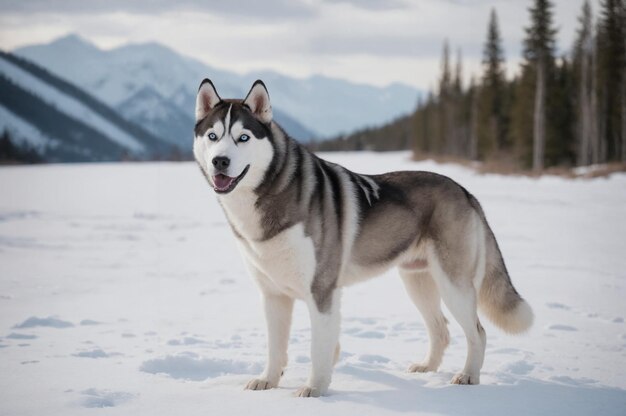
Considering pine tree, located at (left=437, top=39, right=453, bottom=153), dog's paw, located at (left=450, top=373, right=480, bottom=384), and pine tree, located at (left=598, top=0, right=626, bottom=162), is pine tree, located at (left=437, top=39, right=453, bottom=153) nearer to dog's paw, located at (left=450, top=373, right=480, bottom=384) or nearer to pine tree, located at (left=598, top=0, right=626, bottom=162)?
pine tree, located at (left=598, top=0, right=626, bottom=162)

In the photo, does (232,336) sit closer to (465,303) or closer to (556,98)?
(465,303)

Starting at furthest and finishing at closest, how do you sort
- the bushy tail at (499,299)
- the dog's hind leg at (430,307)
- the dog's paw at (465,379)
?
1. the dog's hind leg at (430,307)
2. the bushy tail at (499,299)
3. the dog's paw at (465,379)

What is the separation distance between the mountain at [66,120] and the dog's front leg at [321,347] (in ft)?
301

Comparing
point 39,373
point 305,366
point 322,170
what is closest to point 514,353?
point 305,366

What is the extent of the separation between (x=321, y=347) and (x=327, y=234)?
32.5 inches

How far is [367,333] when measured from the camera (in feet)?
19.8

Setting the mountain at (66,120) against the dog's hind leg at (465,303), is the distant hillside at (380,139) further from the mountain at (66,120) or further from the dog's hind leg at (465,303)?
the dog's hind leg at (465,303)

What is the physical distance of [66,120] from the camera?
14938cm

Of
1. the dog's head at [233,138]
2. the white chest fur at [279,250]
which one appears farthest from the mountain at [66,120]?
the white chest fur at [279,250]

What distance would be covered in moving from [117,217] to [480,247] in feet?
44.9

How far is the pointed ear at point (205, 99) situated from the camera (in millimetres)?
4207

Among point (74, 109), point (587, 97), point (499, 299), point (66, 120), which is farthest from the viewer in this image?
point (74, 109)

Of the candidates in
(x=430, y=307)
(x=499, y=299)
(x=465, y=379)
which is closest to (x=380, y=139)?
(x=430, y=307)

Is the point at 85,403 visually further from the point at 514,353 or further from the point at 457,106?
the point at 457,106
